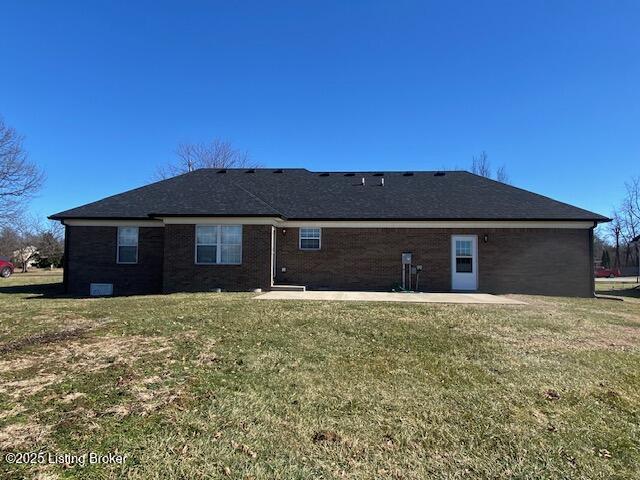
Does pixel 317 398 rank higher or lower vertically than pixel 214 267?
lower

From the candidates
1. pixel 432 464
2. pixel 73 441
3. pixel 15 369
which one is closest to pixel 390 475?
pixel 432 464

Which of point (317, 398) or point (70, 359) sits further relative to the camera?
point (70, 359)

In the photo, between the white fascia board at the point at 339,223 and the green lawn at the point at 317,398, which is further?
the white fascia board at the point at 339,223

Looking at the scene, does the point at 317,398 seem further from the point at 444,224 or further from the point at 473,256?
the point at 473,256

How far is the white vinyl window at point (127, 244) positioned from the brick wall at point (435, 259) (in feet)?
19.3

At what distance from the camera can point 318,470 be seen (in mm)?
3420

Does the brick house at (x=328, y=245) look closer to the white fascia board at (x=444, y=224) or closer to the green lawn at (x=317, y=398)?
the white fascia board at (x=444, y=224)

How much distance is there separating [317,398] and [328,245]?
12504mm

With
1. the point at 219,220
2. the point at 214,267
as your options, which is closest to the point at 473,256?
the point at 219,220

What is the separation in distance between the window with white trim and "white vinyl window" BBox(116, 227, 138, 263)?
6.81 metres

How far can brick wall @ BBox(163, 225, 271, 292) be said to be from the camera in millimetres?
15734

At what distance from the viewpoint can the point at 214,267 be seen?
52.0 ft

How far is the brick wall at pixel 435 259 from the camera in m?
16.7

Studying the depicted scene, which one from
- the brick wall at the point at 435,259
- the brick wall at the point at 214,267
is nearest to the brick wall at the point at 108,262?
the brick wall at the point at 214,267
